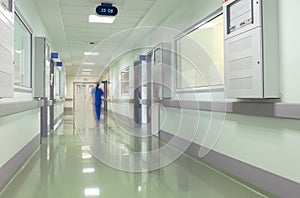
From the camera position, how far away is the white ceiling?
5.37 meters

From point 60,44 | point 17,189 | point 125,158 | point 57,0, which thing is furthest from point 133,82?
point 17,189

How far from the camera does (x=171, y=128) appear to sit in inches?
226

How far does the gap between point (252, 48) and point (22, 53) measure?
383 centimetres

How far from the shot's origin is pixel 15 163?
3.61 m

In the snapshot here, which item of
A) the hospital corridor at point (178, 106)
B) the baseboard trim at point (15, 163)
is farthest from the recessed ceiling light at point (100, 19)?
the baseboard trim at point (15, 163)

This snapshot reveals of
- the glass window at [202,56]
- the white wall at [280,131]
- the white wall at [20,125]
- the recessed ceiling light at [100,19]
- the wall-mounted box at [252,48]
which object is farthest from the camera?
the recessed ceiling light at [100,19]

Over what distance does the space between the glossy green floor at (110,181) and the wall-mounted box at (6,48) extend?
3.42 feet

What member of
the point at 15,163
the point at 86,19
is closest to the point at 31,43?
the point at 86,19

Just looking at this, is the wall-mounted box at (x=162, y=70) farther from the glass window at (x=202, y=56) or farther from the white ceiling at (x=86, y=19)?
the white ceiling at (x=86, y=19)

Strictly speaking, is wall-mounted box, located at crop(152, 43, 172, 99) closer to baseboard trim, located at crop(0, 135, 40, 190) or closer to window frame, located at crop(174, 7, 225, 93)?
window frame, located at crop(174, 7, 225, 93)

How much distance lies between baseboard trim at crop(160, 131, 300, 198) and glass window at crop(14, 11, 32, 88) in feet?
9.92

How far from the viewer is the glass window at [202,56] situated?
3.94 meters

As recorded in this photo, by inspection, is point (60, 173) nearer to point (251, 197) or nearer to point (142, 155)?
point (142, 155)

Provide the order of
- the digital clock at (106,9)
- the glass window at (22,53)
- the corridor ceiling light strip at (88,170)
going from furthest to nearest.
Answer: the digital clock at (106,9) < the glass window at (22,53) < the corridor ceiling light strip at (88,170)
